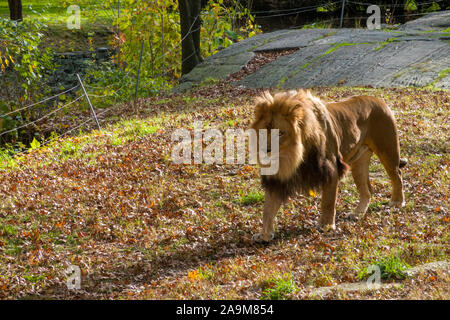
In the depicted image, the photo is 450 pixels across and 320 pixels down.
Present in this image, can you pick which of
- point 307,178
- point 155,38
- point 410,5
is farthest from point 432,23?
point 307,178

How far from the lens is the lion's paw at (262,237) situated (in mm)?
6668

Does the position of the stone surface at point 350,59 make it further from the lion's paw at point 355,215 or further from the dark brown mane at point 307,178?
the dark brown mane at point 307,178

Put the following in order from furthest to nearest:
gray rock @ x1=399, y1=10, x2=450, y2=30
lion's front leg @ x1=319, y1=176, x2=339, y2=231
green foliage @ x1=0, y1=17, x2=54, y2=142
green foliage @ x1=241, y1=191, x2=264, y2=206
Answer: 1. gray rock @ x1=399, y1=10, x2=450, y2=30
2. green foliage @ x1=0, y1=17, x2=54, y2=142
3. green foliage @ x1=241, y1=191, x2=264, y2=206
4. lion's front leg @ x1=319, y1=176, x2=339, y2=231

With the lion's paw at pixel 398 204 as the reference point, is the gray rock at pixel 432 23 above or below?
above

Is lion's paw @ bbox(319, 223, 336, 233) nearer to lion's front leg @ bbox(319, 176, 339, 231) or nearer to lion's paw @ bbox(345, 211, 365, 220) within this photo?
lion's front leg @ bbox(319, 176, 339, 231)

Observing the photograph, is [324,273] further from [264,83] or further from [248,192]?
[264,83]

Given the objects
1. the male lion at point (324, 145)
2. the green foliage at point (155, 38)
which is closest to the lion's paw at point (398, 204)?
the male lion at point (324, 145)

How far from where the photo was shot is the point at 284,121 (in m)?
5.77

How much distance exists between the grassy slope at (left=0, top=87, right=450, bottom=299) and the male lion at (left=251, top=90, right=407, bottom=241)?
0.44 metres

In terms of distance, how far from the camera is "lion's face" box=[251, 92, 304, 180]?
5762 mm

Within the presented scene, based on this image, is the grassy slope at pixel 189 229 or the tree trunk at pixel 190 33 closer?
the grassy slope at pixel 189 229

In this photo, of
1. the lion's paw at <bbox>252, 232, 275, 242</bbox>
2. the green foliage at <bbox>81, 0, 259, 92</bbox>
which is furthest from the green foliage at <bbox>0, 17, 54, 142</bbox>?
the lion's paw at <bbox>252, 232, 275, 242</bbox>

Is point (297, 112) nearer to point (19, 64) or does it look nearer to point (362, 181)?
point (362, 181)
